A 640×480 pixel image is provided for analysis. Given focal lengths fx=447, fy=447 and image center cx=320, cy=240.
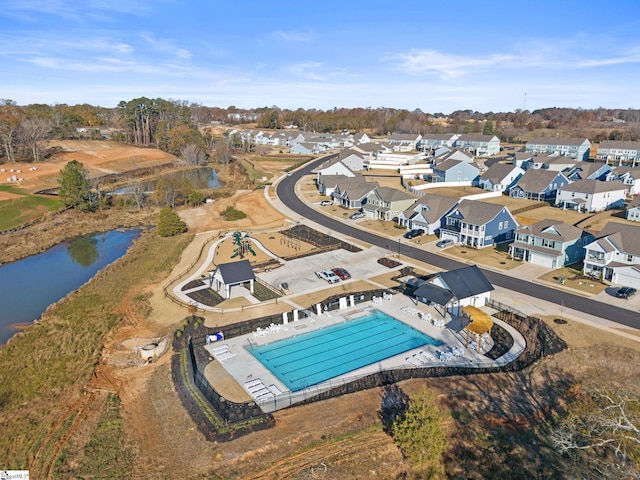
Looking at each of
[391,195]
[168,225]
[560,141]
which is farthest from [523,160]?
[168,225]

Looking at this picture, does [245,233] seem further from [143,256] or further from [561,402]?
[561,402]

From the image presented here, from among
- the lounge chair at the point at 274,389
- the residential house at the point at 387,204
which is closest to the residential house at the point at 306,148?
the residential house at the point at 387,204

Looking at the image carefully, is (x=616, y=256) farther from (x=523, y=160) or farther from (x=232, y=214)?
(x=523, y=160)

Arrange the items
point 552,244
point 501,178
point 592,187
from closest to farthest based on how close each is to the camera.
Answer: point 552,244
point 592,187
point 501,178

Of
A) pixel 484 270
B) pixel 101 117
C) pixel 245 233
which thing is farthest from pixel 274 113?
pixel 484 270

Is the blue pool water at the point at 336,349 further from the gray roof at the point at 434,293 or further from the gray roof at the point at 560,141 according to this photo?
the gray roof at the point at 560,141

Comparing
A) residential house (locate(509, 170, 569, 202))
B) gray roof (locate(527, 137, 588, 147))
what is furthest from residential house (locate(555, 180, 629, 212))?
gray roof (locate(527, 137, 588, 147))

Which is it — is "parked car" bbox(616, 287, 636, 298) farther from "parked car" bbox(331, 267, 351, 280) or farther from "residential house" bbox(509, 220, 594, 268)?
"parked car" bbox(331, 267, 351, 280)
